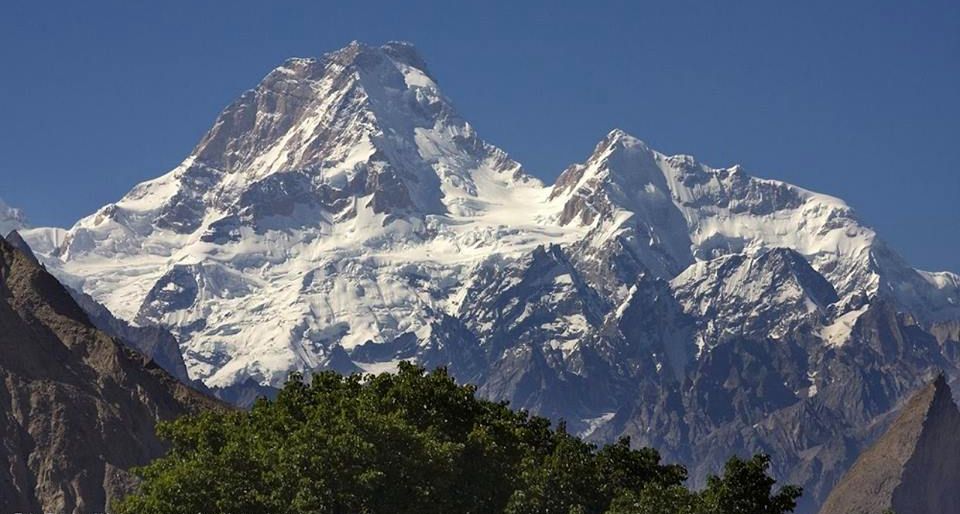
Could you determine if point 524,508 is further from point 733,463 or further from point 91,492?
point 91,492

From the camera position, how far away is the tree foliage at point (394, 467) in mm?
108438

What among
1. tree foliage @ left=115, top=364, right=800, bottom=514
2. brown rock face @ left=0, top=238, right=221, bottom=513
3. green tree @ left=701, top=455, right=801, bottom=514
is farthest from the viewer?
brown rock face @ left=0, top=238, right=221, bottom=513

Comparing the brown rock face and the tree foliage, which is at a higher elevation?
the brown rock face

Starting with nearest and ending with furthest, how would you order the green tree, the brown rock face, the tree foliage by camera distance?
the tree foliage → the green tree → the brown rock face

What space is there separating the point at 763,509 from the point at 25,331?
303ft

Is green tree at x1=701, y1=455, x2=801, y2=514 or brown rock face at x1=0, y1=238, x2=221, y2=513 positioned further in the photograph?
brown rock face at x1=0, y1=238, x2=221, y2=513

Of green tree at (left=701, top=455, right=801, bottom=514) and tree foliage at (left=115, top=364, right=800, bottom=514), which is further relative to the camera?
green tree at (left=701, top=455, right=801, bottom=514)

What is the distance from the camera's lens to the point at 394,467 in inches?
4377

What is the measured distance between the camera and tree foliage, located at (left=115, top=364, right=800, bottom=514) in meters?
108

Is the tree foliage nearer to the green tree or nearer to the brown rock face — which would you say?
the green tree

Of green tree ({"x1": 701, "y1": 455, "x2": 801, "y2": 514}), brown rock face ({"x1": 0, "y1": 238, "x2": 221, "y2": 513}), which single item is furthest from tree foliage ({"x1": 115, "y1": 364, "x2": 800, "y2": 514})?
brown rock face ({"x1": 0, "y1": 238, "x2": 221, "y2": 513})

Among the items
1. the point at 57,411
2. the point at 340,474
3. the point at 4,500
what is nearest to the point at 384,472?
the point at 340,474

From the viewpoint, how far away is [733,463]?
116m

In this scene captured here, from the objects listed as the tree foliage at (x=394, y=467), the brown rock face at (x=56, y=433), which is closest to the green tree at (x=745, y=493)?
the tree foliage at (x=394, y=467)
